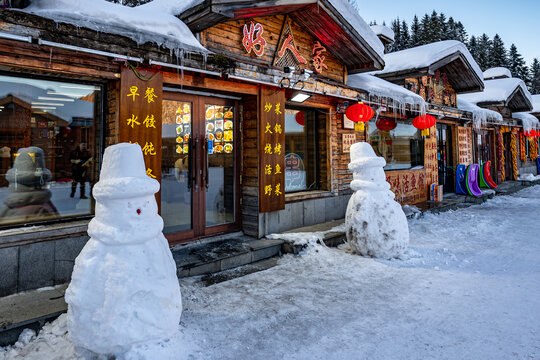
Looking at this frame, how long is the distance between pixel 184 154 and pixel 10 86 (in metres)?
2.76

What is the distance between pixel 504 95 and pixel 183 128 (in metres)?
16.5

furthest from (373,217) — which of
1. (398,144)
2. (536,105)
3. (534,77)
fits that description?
(534,77)

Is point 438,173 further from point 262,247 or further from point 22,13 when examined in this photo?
point 22,13

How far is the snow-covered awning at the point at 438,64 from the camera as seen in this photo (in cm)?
1065

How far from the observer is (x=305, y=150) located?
8.53 m

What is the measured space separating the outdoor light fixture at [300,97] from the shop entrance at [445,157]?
8.72 meters

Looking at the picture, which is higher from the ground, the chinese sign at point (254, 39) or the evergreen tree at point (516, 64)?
the evergreen tree at point (516, 64)

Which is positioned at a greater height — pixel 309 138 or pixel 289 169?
pixel 309 138

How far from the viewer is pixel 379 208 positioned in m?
5.75

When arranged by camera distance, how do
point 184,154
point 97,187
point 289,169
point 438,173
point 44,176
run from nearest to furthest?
point 97,187 < point 44,176 < point 184,154 < point 289,169 < point 438,173

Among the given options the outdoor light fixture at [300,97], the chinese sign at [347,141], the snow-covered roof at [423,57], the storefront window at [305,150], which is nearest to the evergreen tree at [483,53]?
the snow-covered roof at [423,57]

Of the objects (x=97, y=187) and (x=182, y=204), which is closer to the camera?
(x=97, y=187)

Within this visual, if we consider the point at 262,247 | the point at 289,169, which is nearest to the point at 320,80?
the point at 289,169

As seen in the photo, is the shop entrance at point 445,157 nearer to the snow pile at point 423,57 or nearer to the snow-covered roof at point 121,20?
the snow pile at point 423,57
